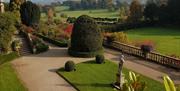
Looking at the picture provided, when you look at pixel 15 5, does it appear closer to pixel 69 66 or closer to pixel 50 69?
pixel 50 69

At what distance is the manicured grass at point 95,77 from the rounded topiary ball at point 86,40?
242 cm

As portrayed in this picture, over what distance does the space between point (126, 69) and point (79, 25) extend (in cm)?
825

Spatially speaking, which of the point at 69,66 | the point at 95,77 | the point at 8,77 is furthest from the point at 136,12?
the point at 8,77

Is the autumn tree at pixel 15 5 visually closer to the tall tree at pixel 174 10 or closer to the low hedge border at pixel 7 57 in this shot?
the low hedge border at pixel 7 57

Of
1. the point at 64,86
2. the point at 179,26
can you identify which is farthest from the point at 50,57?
the point at 179,26

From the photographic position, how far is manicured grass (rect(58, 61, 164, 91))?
21719mm

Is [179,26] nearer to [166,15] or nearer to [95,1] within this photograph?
[166,15]

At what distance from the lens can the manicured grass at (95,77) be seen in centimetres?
2172

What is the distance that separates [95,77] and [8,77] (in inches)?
269

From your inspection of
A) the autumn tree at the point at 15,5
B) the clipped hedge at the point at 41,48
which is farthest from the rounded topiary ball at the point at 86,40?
the autumn tree at the point at 15,5

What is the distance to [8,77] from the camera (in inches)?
1008

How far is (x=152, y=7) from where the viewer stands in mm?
66688

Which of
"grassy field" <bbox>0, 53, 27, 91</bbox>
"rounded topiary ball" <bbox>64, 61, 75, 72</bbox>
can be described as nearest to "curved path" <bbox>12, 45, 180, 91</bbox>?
"grassy field" <bbox>0, 53, 27, 91</bbox>

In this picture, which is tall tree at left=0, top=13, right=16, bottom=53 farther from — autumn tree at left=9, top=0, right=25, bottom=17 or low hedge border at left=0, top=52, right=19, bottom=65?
autumn tree at left=9, top=0, right=25, bottom=17
